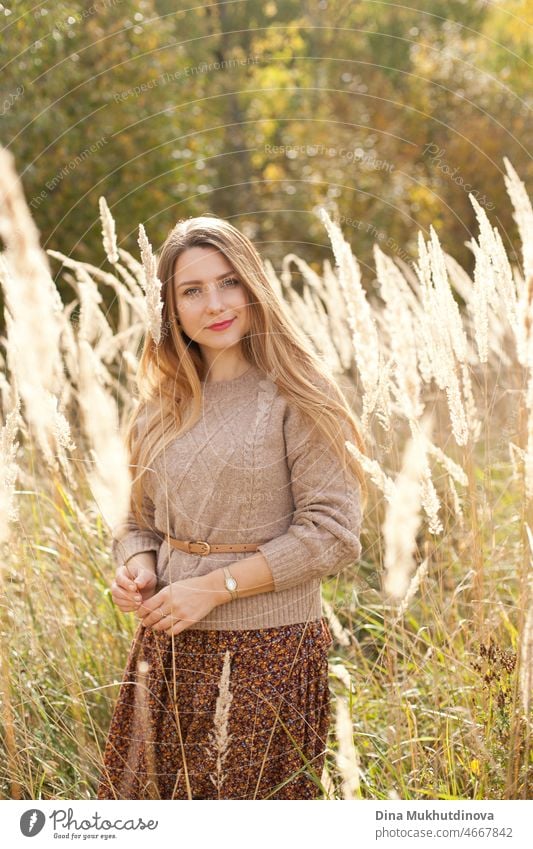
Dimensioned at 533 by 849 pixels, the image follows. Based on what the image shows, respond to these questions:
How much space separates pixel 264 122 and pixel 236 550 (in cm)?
430

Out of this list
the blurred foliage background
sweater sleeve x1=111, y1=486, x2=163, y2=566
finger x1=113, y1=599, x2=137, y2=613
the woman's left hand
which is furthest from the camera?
the blurred foliage background

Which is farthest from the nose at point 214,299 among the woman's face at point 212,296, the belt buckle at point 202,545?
the belt buckle at point 202,545

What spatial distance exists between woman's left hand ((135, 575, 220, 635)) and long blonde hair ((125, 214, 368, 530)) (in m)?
0.29

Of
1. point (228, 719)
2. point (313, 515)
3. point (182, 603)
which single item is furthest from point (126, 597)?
point (313, 515)

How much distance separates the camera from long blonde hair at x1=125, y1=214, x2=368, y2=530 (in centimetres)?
181

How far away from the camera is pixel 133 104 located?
16.3 feet

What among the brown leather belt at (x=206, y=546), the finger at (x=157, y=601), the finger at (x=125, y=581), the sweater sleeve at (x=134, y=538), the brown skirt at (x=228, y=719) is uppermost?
the sweater sleeve at (x=134, y=538)

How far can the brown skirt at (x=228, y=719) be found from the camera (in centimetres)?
180

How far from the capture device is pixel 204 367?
6.53 ft

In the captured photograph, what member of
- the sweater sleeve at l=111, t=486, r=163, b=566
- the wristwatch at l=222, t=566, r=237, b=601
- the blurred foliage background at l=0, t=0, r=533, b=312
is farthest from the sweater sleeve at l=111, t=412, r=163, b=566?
Answer: the blurred foliage background at l=0, t=0, r=533, b=312
